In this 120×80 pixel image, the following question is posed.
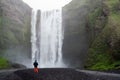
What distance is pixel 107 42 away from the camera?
88.8 meters

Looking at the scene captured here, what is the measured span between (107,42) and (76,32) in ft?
63.8

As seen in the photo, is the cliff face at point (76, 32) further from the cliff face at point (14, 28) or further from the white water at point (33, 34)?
the cliff face at point (14, 28)

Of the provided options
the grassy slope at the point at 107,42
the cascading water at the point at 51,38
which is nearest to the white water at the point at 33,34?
the cascading water at the point at 51,38

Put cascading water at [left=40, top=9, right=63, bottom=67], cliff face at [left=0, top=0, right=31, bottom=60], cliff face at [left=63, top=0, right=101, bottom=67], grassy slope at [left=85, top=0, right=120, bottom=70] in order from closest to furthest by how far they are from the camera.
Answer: grassy slope at [left=85, top=0, right=120, bottom=70]
cliff face at [left=0, top=0, right=31, bottom=60]
cliff face at [left=63, top=0, right=101, bottom=67]
cascading water at [left=40, top=9, right=63, bottom=67]

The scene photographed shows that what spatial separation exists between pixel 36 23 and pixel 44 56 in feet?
51.7

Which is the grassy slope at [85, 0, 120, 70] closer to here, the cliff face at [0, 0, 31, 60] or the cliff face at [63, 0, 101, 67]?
the cliff face at [63, 0, 101, 67]

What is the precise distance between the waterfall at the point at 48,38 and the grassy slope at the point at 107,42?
1513 cm

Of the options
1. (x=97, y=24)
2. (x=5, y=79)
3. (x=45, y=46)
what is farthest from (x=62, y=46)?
(x=5, y=79)

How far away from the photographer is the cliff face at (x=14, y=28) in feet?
329

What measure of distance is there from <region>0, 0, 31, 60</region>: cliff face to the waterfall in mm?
2615

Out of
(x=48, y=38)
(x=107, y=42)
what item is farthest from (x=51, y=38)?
(x=107, y=42)

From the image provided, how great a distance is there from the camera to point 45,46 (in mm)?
108938

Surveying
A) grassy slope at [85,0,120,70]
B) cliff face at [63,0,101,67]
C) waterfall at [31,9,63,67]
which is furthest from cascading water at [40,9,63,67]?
grassy slope at [85,0,120,70]

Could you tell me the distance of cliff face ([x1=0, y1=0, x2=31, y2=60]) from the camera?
100188mm
